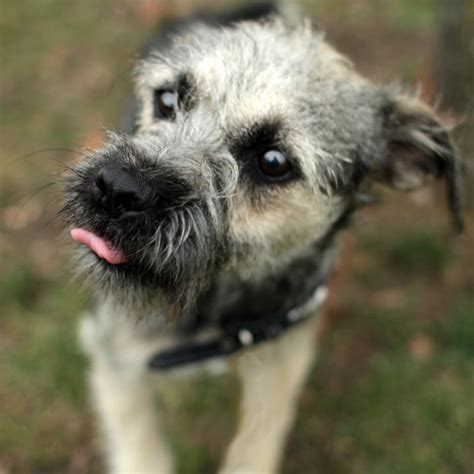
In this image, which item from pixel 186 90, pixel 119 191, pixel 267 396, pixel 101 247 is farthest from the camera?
pixel 267 396

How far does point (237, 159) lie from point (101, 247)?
27.8 inches

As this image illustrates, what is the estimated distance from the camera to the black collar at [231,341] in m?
3.04

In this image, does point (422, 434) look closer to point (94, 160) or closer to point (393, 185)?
point (393, 185)

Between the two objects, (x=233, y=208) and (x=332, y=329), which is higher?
(x=233, y=208)

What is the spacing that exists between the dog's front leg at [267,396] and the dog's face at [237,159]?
593 millimetres

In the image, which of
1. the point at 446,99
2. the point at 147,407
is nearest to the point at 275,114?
the point at 147,407

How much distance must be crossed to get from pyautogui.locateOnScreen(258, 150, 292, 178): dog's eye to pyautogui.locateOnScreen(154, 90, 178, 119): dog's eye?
481 mm

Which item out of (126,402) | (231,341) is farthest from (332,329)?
(126,402)

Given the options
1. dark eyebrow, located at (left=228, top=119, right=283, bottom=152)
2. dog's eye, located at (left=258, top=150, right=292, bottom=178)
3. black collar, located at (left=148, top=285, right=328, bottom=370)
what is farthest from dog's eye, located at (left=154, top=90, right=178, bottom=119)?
black collar, located at (left=148, top=285, right=328, bottom=370)

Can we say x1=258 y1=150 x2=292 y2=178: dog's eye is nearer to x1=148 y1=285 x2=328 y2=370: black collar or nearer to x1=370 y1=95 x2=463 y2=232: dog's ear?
x1=370 y1=95 x2=463 y2=232: dog's ear

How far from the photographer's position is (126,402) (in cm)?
326

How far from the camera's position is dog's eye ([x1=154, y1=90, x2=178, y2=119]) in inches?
109

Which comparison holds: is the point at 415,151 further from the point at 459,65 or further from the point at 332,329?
the point at 459,65

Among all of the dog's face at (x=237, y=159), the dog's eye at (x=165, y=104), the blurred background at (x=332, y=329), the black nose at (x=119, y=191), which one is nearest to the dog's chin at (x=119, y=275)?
the dog's face at (x=237, y=159)
